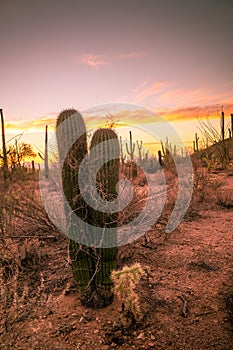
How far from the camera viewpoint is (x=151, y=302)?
3.12 meters

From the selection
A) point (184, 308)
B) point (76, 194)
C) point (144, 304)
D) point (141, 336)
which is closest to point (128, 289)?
point (141, 336)

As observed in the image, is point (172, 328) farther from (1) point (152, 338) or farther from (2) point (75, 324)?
(2) point (75, 324)

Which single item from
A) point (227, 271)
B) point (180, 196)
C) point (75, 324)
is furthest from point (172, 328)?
point (180, 196)

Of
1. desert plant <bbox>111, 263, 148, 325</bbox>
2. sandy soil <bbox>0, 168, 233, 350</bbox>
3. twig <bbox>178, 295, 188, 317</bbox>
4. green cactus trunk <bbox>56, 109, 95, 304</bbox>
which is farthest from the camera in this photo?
green cactus trunk <bbox>56, 109, 95, 304</bbox>

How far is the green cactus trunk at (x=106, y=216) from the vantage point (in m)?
3.19

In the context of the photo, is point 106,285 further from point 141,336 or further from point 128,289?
point 141,336

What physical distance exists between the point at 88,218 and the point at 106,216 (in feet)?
0.60

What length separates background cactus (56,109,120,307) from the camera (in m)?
3.15

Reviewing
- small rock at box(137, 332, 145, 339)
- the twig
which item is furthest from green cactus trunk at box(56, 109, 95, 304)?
the twig

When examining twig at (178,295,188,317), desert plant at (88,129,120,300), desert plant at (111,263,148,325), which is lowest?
twig at (178,295,188,317)

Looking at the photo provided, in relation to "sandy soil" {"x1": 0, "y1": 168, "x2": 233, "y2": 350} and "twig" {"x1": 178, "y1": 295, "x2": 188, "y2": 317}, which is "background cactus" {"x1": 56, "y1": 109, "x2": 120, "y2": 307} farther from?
"twig" {"x1": 178, "y1": 295, "x2": 188, "y2": 317}

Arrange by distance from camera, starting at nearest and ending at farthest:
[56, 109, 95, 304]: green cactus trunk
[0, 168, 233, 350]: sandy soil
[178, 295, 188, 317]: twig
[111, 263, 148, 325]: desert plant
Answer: [0, 168, 233, 350]: sandy soil, [111, 263, 148, 325]: desert plant, [178, 295, 188, 317]: twig, [56, 109, 95, 304]: green cactus trunk

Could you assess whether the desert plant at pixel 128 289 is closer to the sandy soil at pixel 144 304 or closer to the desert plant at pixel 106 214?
the sandy soil at pixel 144 304

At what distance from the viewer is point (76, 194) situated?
10.3 feet
